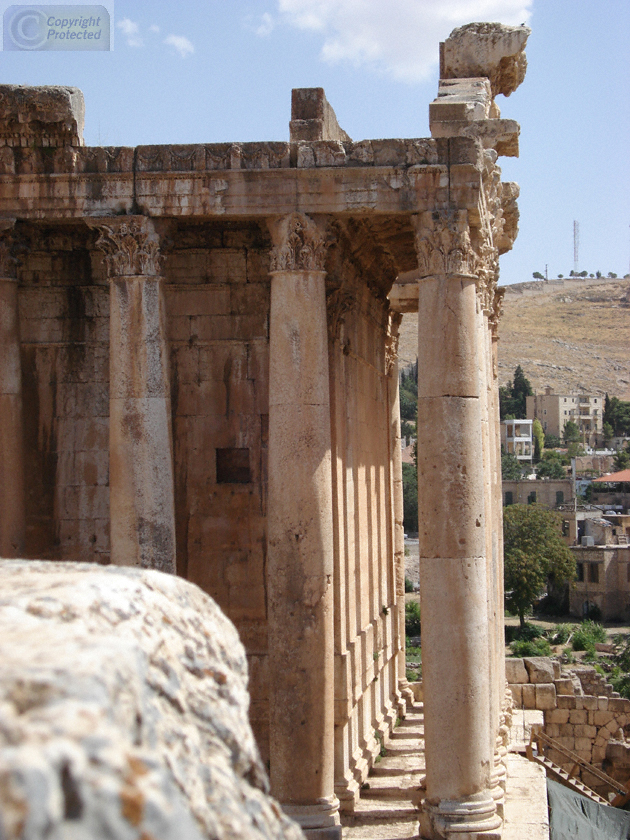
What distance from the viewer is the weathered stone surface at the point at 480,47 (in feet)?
65.4

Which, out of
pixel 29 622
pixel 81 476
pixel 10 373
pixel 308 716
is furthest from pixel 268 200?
pixel 29 622

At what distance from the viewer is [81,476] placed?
18641 millimetres

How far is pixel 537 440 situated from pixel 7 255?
137809 mm

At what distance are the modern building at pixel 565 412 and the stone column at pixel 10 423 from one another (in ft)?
493

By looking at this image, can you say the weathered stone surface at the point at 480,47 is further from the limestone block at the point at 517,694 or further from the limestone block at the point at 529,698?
the limestone block at the point at 529,698

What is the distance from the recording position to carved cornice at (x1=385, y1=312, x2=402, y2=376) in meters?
25.6

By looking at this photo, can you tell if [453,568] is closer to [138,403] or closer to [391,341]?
[138,403]

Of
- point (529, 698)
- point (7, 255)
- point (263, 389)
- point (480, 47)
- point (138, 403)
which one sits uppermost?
point (480, 47)

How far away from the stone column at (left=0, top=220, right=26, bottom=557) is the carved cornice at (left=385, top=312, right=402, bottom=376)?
34.5 ft

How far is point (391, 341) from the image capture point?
85.4ft

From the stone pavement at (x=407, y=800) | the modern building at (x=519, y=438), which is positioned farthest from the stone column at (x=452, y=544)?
the modern building at (x=519, y=438)

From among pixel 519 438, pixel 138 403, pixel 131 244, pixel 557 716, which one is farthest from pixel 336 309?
pixel 519 438

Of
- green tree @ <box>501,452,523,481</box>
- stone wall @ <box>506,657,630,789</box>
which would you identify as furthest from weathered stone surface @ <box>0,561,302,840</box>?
green tree @ <box>501,452,523,481</box>

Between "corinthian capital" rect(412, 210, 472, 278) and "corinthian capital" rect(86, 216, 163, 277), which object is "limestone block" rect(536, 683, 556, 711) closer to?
"corinthian capital" rect(412, 210, 472, 278)
